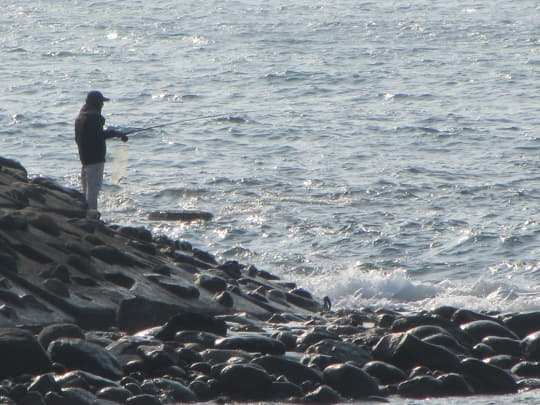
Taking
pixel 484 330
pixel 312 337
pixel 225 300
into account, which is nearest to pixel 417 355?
pixel 312 337

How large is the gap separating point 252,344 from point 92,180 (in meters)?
6.01

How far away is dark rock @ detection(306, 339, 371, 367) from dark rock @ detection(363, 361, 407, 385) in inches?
6.0

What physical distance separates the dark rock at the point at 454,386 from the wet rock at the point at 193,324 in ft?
5.49

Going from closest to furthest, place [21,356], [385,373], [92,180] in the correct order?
[21,356] < [385,373] < [92,180]

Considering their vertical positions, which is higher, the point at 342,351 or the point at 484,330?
the point at 342,351

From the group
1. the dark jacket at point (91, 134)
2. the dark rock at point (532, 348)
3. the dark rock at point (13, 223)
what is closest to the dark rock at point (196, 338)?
the dark rock at point (532, 348)

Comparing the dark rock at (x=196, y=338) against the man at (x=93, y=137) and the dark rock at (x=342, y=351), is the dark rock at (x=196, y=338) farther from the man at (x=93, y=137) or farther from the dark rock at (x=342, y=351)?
the man at (x=93, y=137)

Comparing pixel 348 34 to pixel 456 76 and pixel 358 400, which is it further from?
pixel 358 400

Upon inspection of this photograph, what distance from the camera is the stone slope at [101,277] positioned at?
27.2 feet

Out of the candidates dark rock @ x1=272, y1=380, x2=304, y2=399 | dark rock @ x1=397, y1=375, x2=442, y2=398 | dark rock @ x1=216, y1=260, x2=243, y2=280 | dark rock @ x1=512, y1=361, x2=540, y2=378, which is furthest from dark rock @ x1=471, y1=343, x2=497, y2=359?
dark rock @ x1=216, y1=260, x2=243, y2=280

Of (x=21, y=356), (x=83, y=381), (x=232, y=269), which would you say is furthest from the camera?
(x=232, y=269)

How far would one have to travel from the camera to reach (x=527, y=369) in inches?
304

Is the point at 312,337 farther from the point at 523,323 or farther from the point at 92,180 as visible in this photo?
the point at 92,180

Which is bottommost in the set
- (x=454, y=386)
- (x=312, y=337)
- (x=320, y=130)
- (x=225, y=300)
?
(x=320, y=130)
